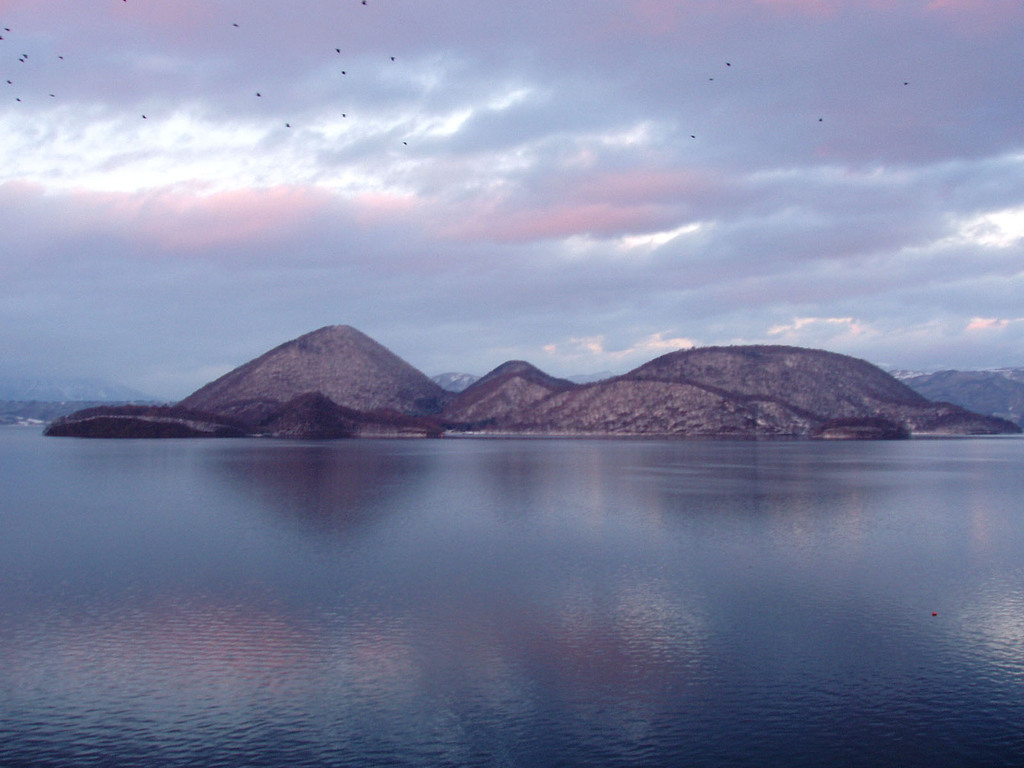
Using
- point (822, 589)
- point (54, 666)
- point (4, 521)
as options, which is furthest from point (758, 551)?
point (4, 521)

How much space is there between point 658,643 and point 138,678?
1625cm

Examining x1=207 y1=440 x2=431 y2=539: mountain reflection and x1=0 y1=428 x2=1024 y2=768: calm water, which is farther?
x1=207 y1=440 x2=431 y2=539: mountain reflection

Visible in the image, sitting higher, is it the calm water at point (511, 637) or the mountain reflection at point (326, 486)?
the mountain reflection at point (326, 486)

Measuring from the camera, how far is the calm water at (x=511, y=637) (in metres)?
20.3

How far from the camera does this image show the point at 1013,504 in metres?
68.3

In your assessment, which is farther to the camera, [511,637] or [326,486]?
[326,486]

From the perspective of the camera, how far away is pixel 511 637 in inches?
1112

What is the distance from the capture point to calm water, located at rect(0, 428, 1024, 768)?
20.3m

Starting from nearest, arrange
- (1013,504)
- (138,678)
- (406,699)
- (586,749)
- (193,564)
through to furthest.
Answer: (586,749), (406,699), (138,678), (193,564), (1013,504)

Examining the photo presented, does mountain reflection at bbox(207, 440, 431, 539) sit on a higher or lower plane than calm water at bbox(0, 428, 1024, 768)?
higher

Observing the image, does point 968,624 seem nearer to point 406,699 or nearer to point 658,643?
point 658,643

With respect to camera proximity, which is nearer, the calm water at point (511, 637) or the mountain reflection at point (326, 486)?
the calm water at point (511, 637)

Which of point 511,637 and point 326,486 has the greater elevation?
point 326,486

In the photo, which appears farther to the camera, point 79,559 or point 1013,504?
point 1013,504
